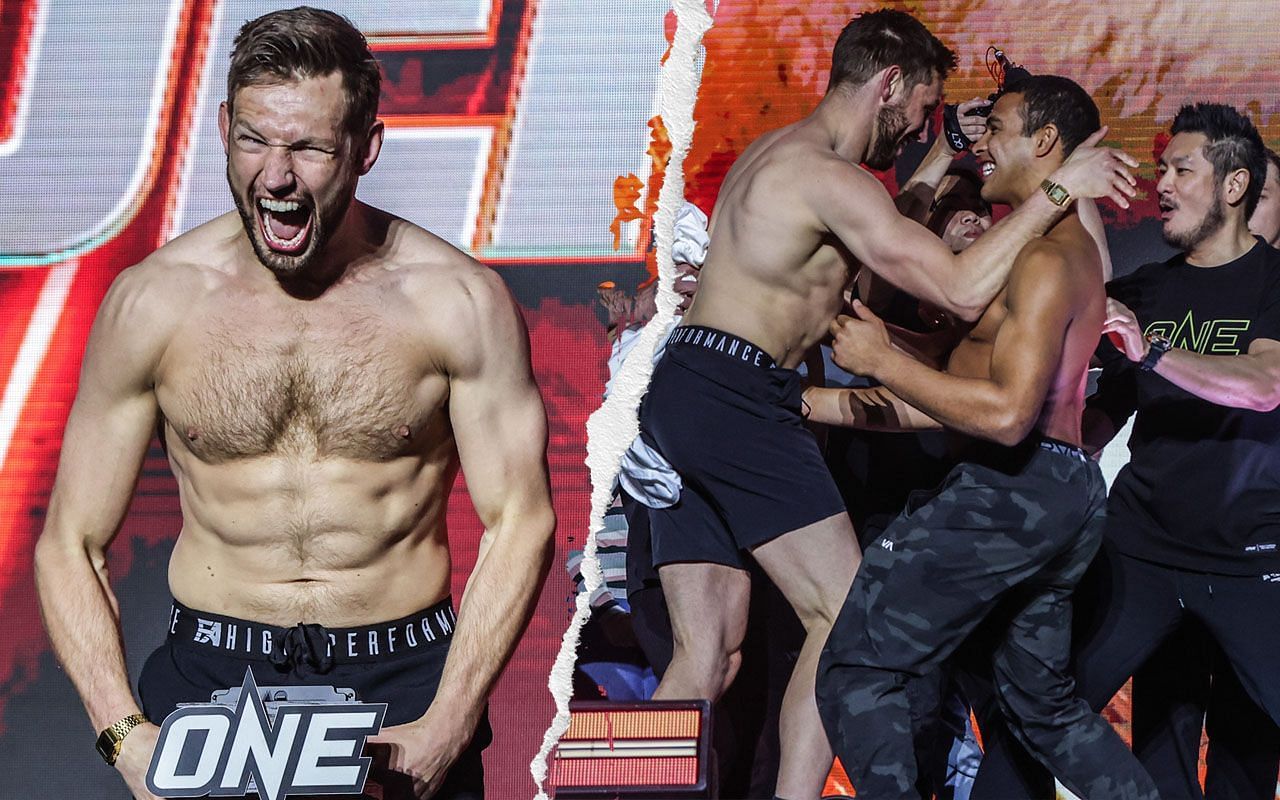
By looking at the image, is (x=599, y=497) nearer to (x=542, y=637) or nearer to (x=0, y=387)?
(x=542, y=637)

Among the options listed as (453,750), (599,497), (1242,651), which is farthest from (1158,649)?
(453,750)

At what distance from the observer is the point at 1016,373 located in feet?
8.13

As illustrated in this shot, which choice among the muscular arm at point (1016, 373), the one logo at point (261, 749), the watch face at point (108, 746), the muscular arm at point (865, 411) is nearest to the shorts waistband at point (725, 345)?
the muscular arm at point (865, 411)

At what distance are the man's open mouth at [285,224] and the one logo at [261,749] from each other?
67cm

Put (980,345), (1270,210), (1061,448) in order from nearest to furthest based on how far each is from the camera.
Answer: (1061,448) < (980,345) < (1270,210)

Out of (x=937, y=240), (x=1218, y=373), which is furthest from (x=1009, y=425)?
(x=1218, y=373)

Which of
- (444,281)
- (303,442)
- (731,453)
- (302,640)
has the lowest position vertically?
(302,640)

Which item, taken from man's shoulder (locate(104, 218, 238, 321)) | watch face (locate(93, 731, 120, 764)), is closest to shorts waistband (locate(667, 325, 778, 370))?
man's shoulder (locate(104, 218, 238, 321))

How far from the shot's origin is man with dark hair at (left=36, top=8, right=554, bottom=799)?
214 cm

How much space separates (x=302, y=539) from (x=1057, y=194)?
148 centimetres

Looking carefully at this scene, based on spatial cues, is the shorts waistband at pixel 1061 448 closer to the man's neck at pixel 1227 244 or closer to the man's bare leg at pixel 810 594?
the man's bare leg at pixel 810 594

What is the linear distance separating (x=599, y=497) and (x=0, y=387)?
1.64 m

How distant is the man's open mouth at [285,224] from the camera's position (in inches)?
84.3

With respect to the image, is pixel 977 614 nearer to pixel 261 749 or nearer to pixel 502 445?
pixel 502 445
